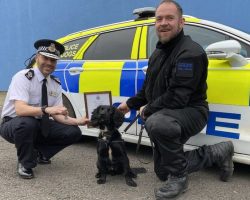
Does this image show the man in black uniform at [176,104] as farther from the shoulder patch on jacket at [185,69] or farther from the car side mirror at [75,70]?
the car side mirror at [75,70]

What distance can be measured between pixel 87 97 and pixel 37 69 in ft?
1.89

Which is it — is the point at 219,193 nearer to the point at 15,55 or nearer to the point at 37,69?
the point at 37,69

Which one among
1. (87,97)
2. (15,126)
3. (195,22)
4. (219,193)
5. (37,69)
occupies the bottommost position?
(219,193)

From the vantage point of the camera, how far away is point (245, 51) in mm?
3424

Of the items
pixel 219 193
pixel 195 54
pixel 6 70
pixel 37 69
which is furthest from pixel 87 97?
pixel 6 70

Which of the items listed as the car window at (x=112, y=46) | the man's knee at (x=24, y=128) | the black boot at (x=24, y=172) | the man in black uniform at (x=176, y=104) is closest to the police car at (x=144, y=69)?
the car window at (x=112, y=46)

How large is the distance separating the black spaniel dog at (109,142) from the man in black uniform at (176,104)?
0.27 meters

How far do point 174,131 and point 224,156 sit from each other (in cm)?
61

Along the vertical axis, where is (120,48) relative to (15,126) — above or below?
above

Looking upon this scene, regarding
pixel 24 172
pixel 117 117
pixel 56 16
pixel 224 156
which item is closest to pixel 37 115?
pixel 24 172

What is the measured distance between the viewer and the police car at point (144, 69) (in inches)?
130

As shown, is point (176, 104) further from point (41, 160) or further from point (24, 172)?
point (41, 160)

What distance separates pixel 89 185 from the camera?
11.5 ft

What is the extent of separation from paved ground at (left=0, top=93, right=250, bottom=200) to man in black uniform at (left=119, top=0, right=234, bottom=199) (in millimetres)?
160
